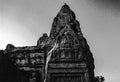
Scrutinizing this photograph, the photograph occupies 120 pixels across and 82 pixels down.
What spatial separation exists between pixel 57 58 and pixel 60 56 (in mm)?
352

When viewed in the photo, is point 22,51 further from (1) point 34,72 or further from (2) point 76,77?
(2) point 76,77

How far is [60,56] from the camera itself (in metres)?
22.0

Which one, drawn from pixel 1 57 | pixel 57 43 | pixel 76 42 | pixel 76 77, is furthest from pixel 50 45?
pixel 1 57

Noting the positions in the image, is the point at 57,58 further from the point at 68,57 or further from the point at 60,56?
the point at 68,57

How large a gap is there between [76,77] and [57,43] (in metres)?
3.85

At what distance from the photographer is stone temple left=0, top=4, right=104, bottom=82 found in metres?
21.3

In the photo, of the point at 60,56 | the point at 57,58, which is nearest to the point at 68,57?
the point at 60,56

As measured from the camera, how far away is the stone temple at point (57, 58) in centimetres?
2133

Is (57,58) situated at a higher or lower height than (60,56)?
lower

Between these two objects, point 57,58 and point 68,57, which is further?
point 57,58

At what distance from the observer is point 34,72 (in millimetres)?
22875

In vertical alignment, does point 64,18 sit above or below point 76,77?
above

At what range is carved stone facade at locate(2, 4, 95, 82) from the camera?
21.4 meters

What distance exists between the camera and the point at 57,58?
21922 mm
